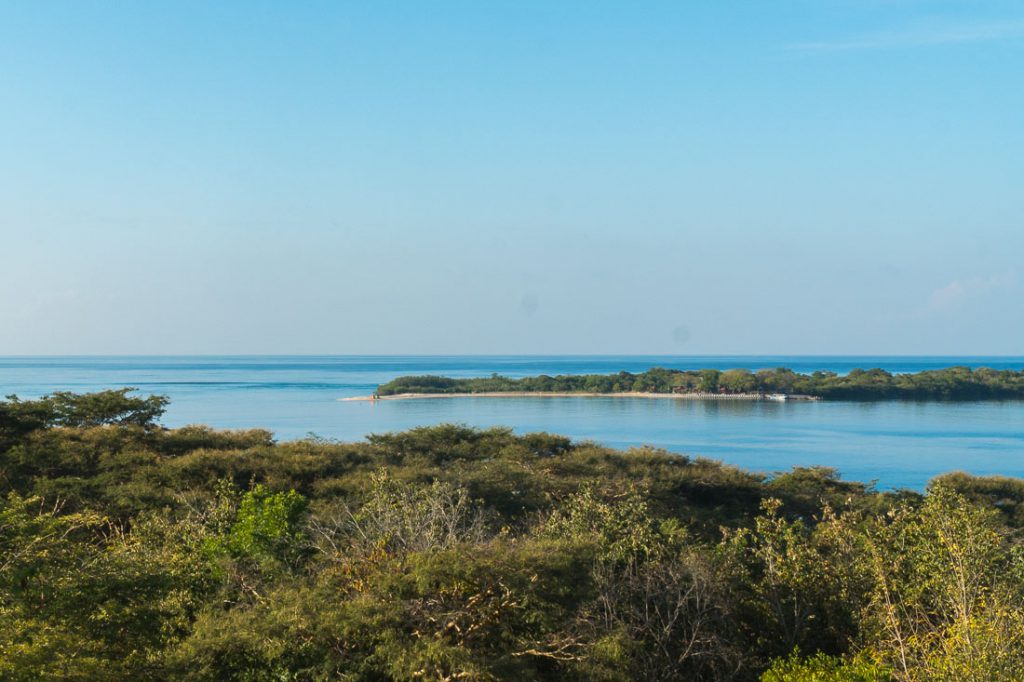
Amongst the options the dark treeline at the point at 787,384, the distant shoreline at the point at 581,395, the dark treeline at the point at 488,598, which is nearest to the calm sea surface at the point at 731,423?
the distant shoreline at the point at 581,395

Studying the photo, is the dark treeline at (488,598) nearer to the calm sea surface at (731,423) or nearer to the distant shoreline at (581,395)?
the calm sea surface at (731,423)

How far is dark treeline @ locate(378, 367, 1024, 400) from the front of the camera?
8850 centimetres

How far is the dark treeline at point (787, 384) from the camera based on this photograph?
290 ft

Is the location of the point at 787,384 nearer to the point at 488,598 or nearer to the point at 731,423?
the point at 731,423

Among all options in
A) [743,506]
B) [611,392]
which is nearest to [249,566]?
[743,506]

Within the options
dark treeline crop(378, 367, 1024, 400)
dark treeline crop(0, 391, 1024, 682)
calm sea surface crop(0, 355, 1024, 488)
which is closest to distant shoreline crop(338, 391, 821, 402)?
dark treeline crop(378, 367, 1024, 400)

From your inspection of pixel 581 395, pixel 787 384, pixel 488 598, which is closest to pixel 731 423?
pixel 787 384

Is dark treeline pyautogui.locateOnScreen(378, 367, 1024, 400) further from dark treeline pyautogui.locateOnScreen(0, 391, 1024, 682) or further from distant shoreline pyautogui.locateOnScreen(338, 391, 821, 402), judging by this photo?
dark treeline pyautogui.locateOnScreen(0, 391, 1024, 682)

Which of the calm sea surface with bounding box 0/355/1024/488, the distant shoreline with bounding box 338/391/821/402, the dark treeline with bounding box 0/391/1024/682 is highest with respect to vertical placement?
the dark treeline with bounding box 0/391/1024/682

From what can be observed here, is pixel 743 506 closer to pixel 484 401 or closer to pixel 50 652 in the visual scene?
pixel 50 652

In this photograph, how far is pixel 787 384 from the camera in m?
89.8

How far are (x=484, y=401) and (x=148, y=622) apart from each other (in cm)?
7934

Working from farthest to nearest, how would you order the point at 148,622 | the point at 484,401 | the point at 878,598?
the point at 484,401 → the point at 878,598 → the point at 148,622

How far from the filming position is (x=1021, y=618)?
30.9 feet
